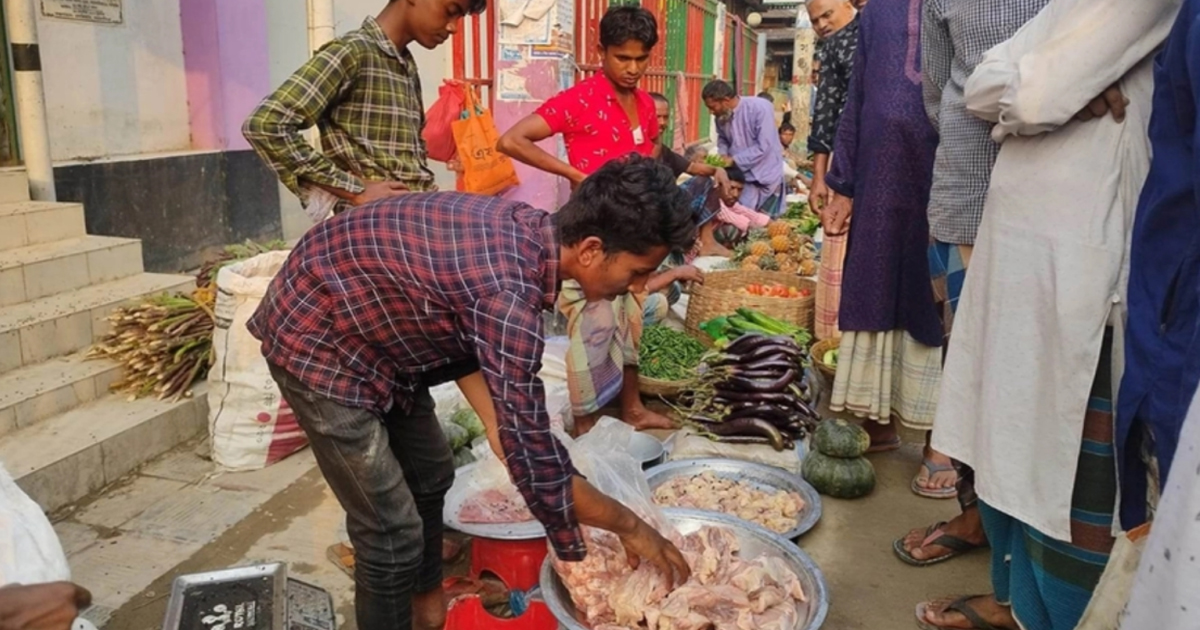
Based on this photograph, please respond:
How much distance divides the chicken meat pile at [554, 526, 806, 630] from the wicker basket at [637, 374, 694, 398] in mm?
1948

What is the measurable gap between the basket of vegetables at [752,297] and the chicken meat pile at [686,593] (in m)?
2.79

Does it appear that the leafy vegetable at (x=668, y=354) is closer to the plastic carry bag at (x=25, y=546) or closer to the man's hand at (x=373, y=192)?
the man's hand at (x=373, y=192)

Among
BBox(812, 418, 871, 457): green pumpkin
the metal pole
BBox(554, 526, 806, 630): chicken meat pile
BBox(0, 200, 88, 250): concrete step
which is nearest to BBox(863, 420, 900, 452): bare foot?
BBox(812, 418, 871, 457): green pumpkin

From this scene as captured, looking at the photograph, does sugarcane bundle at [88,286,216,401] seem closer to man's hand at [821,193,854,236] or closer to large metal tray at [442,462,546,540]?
large metal tray at [442,462,546,540]

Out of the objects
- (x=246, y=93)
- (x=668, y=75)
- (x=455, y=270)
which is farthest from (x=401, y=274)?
(x=668, y=75)

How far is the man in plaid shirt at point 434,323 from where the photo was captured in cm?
187

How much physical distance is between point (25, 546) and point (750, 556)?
1974 mm

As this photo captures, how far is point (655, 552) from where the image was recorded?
2.26 meters

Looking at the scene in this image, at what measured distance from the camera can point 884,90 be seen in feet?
11.7

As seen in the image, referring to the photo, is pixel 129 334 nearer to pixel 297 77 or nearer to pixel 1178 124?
pixel 297 77

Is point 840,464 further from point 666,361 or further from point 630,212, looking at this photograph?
point 630,212

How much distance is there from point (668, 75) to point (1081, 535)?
40.3 ft

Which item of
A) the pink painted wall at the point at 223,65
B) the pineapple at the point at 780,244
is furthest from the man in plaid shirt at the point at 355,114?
the pineapple at the point at 780,244

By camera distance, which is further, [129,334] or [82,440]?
[129,334]
